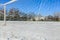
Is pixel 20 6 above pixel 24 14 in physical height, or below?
above

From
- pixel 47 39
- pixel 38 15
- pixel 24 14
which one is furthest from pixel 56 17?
pixel 47 39

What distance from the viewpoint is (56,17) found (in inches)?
78.4

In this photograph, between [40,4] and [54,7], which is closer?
[40,4]

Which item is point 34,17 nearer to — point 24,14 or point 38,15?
point 38,15

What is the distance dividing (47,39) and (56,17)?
78cm

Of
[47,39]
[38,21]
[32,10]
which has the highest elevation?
[32,10]

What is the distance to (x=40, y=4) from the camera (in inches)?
73.8

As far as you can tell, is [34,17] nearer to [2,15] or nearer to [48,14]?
[48,14]

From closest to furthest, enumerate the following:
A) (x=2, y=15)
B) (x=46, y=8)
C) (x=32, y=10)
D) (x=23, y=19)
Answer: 1. (x=46, y=8)
2. (x=32, y=10)
3. (x=23, y=19)
4. (x=2, y=15)

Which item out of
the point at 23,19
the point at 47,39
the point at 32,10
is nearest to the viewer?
the point at 47,39

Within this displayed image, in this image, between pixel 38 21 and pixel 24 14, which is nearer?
pixel 38 21

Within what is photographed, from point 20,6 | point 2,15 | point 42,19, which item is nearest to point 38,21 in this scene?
point 42,19

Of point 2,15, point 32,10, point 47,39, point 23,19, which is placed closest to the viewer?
point 47,39

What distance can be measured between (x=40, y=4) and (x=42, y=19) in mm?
270
